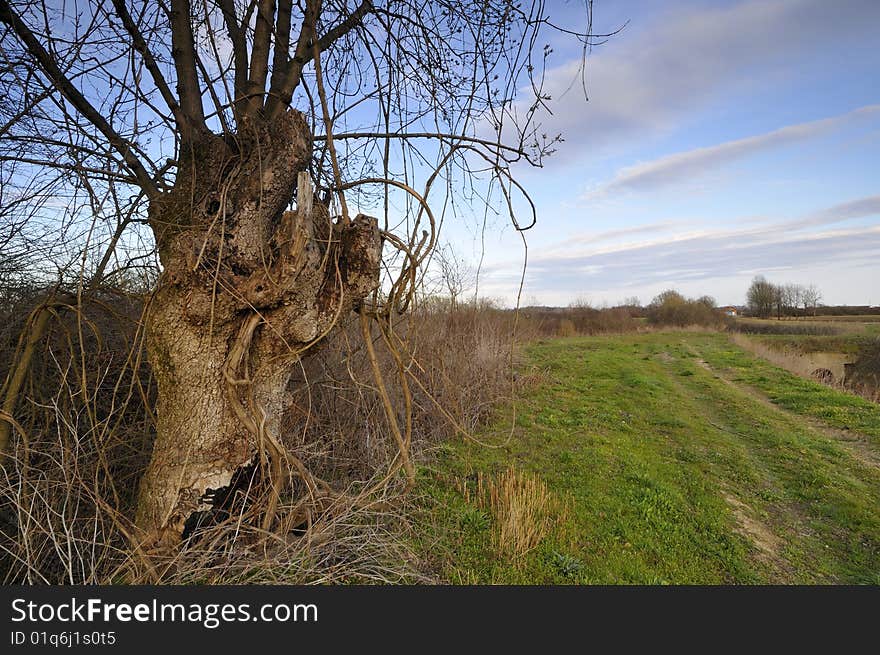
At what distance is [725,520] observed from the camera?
4.88 meters

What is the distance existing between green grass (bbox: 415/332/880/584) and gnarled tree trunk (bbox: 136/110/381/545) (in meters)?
1.77

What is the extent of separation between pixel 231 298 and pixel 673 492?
5.41 metres

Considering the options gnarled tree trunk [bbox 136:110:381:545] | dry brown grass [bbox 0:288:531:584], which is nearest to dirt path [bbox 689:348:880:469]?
dry brown grass [bbox 0:288:531:584]

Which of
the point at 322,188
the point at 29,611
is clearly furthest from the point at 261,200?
the point at 29,611

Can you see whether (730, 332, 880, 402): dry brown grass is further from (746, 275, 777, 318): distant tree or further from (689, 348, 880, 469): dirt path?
(746, 275, 777, 318): distant tree

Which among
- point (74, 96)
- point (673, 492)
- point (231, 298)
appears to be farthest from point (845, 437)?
point (74, 96)

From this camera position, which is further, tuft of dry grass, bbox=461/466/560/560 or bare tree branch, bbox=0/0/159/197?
tuft of dry grass, bbox=461/466/560/560

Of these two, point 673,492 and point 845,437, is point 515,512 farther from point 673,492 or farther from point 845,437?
point 845,437

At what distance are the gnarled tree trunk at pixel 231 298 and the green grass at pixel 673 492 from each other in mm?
1773

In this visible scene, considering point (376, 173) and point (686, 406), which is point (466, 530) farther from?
point (686, 406)

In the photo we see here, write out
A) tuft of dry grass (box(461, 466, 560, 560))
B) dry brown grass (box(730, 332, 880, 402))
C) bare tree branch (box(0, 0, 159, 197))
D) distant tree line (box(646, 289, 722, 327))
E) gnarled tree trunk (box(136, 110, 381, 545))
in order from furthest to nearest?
distant tree line (box(646, 289, 722, 327))
dry brown grass (box(730, 332, 880, 402))
tuft of dry grass (box(461, 466, 560, 560))
gnarled tree trunk (box(136, 110, 381, 545))
bare tree branch (box(0, 0, 159, 197))

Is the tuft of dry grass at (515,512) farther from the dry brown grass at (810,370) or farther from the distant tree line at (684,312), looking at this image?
the distant tree line at (684,312)

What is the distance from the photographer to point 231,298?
2.52 meters

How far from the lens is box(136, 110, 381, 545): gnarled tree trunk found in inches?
98.0
